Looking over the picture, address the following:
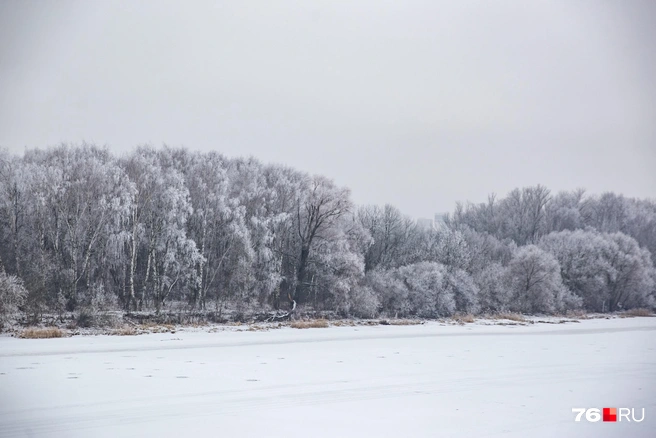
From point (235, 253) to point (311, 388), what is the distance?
98.1 ft

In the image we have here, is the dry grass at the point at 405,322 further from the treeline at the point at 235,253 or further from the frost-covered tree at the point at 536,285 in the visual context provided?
the frost-covered tree at the point at 536,285

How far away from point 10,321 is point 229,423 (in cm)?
2275

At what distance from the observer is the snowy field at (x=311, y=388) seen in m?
12.5

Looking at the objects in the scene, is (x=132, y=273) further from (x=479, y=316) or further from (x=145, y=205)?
(x=479, y=316)

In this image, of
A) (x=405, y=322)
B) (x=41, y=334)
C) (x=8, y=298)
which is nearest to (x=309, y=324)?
(x=405, y=322)

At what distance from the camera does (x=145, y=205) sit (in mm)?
43125

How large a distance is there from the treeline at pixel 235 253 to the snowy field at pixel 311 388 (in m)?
12.8

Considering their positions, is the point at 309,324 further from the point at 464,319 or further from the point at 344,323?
the point at 464,319

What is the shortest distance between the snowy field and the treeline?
42.1 ft

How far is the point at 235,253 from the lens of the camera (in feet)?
150

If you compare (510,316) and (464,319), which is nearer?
(464,319)

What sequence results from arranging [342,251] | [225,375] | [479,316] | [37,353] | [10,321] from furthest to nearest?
1. [479,316]
2. [342,251]
3. [10,321]
4. [37,353]
5. [225,375]

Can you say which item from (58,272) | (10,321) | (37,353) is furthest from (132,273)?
(37,353)

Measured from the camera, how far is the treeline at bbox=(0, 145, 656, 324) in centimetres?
3919
